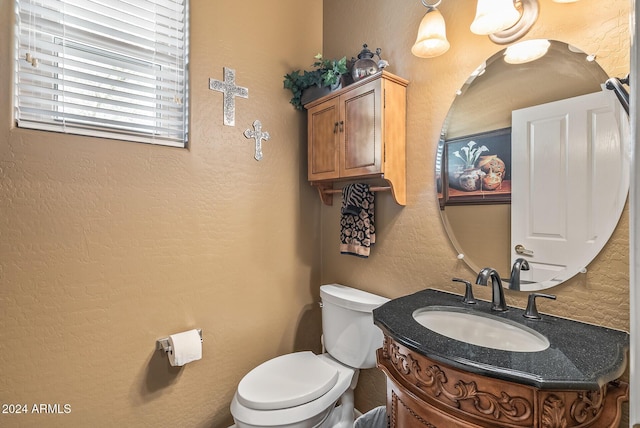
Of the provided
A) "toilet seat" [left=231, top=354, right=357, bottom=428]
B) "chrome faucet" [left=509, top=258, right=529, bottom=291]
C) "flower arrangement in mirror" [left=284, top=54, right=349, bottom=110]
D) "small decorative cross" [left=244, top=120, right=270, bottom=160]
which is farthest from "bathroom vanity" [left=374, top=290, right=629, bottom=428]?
"flower arrangement in mirror" [left=284, top=54, right=349, bottom=110]

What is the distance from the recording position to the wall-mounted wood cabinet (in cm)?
157

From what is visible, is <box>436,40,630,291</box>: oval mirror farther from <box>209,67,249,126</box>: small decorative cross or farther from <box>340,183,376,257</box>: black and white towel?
<box>209,67,249,126</box>: small decorative cross

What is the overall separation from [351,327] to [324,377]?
278 mm

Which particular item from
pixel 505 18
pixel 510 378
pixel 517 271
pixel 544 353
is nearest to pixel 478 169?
pixel 517 271

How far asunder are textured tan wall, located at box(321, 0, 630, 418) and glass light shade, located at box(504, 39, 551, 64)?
0.03 meters

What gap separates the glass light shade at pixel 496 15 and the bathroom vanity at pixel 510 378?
1068 mm

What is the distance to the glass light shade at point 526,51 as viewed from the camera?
119 cm

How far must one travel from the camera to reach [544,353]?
89 centimetres

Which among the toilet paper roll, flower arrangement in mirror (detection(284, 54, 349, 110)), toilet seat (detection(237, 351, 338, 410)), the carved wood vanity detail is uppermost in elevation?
flower arrangement in mirror (detection(284, 54, 349, 110))

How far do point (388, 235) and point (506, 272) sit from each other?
62 centimetres

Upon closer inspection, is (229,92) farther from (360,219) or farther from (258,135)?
(360,219)

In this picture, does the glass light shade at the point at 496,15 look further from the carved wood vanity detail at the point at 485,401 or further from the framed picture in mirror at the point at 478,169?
the carved wood vanity detail at the point at 485,401

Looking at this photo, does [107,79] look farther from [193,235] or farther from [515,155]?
[515,155]

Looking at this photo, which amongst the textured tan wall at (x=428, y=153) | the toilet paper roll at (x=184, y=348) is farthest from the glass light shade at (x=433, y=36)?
the toilet paper roll at (x=184, y=348)
